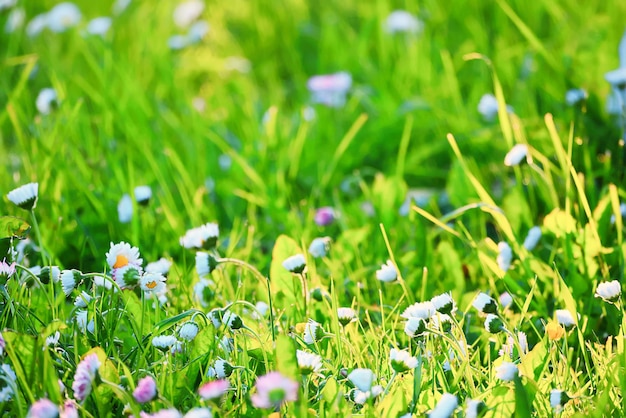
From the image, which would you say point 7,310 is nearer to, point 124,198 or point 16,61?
point 124,198

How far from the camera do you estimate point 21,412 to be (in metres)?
1.28

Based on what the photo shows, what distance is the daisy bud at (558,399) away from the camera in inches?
51.1

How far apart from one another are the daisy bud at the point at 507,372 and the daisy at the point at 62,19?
2.39 m

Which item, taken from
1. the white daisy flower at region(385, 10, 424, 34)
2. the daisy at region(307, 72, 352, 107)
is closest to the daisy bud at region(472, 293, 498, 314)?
the daisy at region(307, 72, 352, 107)

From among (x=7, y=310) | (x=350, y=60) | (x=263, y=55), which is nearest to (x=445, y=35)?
(x=350, y=60)

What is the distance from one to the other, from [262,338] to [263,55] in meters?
1.92

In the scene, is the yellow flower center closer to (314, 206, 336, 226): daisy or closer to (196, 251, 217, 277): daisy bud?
(196, 251, 217, 277): daisy bud

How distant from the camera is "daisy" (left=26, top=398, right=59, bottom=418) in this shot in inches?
46.6

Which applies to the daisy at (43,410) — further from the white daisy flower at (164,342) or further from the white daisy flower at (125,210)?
the white daisy flower at (125,210)

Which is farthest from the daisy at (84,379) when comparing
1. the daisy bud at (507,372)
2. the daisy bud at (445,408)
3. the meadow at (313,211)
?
the daisy bud at (507,372)

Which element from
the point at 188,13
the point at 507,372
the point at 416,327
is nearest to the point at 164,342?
the point at 416,327

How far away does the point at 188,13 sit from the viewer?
316 cm

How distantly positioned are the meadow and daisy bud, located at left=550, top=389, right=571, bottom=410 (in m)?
0.04

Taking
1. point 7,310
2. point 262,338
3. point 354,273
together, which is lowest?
point 354,273
